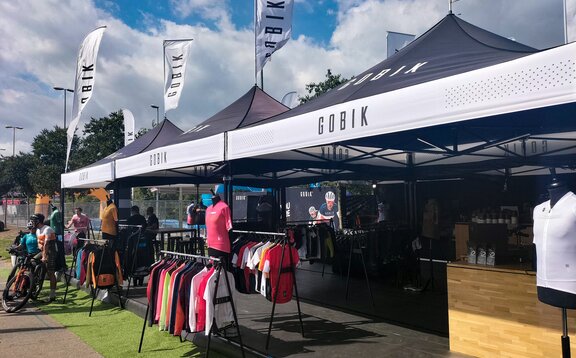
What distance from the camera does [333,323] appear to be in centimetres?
546

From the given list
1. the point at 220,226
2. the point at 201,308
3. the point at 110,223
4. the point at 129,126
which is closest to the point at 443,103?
the point at 201,308

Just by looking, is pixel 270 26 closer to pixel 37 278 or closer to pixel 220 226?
pixel 220 226

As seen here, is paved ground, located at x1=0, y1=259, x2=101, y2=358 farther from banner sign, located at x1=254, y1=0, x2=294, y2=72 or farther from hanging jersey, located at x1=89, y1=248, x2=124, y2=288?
banner sign, located at x1=254, y1=0, x2=294, y2=72

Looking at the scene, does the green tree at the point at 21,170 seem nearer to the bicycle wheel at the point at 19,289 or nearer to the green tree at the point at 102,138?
the green tree at the point at 102,138

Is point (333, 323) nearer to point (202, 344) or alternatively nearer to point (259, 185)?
point (202, 344)

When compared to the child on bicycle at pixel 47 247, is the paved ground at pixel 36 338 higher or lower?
lower

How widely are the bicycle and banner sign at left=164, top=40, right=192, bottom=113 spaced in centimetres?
394

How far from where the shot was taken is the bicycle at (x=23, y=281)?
7.17 meters

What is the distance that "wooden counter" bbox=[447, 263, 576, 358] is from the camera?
368 centimetres

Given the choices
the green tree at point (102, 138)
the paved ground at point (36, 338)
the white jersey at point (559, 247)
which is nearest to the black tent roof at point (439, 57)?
the white jersey at point (559, 247)

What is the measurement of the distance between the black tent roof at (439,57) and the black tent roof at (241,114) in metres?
1.44

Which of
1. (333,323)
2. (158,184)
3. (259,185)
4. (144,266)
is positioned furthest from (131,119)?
(333,323)

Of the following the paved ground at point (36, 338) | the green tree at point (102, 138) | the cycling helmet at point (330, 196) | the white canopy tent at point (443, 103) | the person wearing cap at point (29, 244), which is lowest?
the paved ground at point (36, 338)

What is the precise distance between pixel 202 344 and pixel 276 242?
57.0 inches
